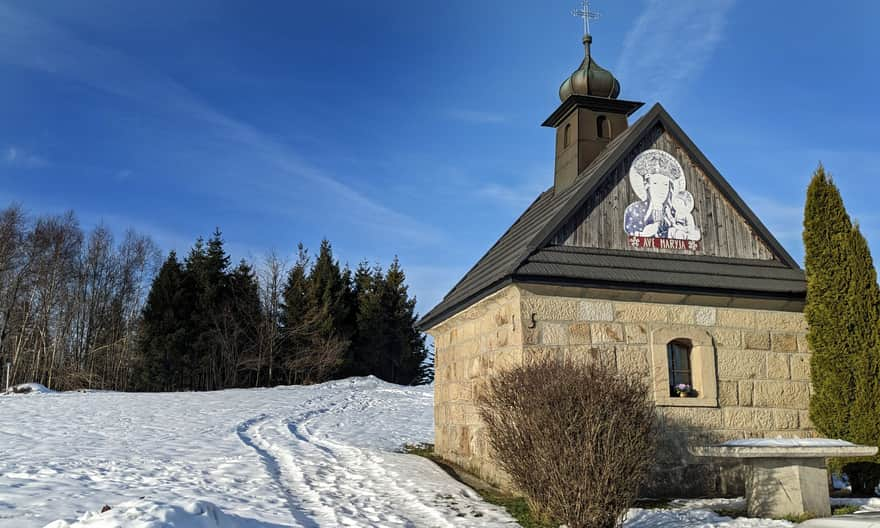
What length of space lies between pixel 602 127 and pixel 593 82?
858 mm

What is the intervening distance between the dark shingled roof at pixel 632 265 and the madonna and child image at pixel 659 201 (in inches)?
13.1

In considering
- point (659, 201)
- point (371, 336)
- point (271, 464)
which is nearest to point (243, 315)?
point (371, 336)

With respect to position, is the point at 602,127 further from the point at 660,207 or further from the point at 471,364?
the point at 471,364

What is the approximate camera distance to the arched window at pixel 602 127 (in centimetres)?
1272

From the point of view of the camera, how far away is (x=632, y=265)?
30.7 feet

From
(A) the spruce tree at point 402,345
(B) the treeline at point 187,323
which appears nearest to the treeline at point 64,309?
(B) the treeline at point 187,323

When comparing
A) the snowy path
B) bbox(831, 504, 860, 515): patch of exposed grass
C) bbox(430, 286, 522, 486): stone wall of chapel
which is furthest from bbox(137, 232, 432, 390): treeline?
bbox(831, 504, 860, 515): patch of exposed grass

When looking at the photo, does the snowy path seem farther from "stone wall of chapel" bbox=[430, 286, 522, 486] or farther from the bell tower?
the bell tower

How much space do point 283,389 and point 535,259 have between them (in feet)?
64.0

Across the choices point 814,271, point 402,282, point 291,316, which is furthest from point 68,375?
point 814,271

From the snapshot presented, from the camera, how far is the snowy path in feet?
23.2

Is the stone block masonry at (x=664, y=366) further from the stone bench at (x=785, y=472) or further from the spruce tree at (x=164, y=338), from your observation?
the spruce tree at (x=164, y=338)

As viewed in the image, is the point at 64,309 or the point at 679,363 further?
the point at 64,309

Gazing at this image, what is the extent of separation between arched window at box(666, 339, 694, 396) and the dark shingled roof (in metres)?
0.79
